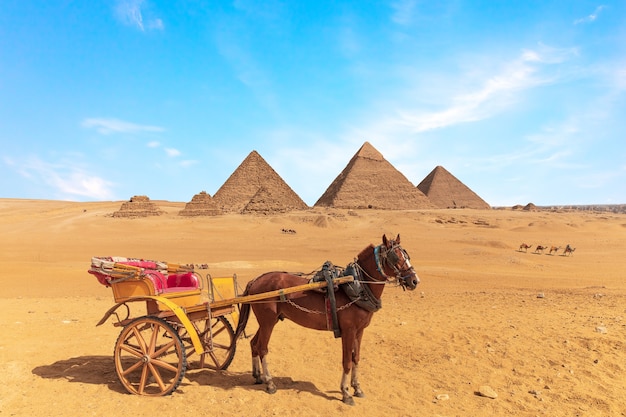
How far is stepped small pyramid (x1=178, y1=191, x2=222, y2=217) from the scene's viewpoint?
189ft

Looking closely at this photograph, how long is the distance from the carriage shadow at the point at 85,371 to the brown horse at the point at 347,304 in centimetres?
187

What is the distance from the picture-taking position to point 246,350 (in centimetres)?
671

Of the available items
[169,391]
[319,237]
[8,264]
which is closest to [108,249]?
[8,264]

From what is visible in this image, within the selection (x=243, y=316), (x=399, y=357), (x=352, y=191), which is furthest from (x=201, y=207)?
(x=243, y=316)

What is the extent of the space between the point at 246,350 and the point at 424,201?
9077cm

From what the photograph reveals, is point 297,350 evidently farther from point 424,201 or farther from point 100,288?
point 424,201

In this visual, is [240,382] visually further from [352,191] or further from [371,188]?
[371,188]

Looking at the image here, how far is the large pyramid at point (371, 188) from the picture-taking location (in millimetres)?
88000

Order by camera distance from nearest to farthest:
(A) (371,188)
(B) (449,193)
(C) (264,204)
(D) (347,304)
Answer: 1. (D) (347,304)
2. (C) (264,204)
3. (A) (371,188)
4. (B) (449,193)

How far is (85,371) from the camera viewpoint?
543 cm

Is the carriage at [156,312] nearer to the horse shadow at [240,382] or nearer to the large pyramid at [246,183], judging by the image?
the horse shadow at [240,382]

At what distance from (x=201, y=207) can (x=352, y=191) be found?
133 feet

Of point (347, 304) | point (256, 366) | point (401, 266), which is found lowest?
point (256, 366)

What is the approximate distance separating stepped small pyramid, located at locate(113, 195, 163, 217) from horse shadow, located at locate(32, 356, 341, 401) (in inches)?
2064
